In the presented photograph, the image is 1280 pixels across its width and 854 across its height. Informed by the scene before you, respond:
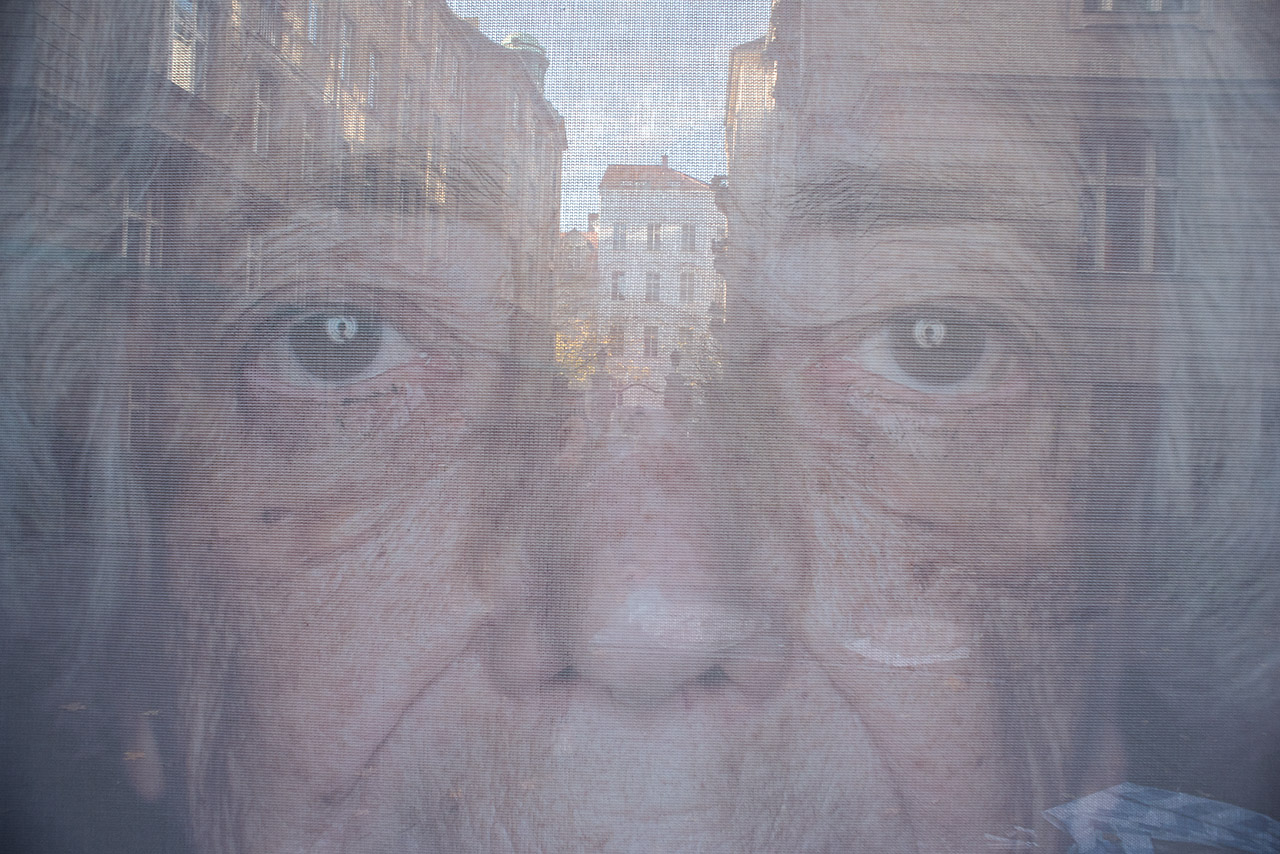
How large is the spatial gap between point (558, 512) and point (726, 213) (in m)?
0.65

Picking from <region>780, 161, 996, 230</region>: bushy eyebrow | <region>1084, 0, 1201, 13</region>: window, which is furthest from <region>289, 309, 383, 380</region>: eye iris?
<region>1084, 0, 1201, 13</region>: window

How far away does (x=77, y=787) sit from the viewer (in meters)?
1.37

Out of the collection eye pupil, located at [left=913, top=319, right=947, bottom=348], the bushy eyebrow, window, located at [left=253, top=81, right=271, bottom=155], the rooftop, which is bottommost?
eye pupil, located at [left=913, top=319, right=947, bottom=348]

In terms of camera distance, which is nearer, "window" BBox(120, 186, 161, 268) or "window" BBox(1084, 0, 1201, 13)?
"window" BBox(1084, 0, 1201, 13)

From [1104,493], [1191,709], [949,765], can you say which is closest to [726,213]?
[1104,493]

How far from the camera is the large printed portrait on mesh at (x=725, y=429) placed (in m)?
1.21

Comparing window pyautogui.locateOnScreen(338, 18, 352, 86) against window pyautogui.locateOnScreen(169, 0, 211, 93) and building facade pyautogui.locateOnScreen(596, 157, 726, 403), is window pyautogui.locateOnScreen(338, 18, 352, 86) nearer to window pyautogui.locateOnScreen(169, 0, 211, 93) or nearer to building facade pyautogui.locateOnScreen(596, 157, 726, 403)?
window pyautogui.locateOnScreen(169, 0, 211, 93)

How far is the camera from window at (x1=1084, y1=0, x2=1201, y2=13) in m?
1.20

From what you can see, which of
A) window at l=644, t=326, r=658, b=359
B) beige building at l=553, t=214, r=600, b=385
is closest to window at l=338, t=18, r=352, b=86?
beige building at l=553, t=214, r=600, b=385

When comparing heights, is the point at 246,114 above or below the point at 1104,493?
above

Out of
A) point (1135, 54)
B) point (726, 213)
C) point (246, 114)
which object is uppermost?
point (1135, 54)

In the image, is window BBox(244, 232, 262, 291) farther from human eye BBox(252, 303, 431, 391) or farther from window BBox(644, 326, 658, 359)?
window BBox(644, 326, 658, 359)

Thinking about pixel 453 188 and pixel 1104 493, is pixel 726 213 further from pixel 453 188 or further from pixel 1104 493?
pixel 1104 493

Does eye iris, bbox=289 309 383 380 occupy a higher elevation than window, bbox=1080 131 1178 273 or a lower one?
lower
